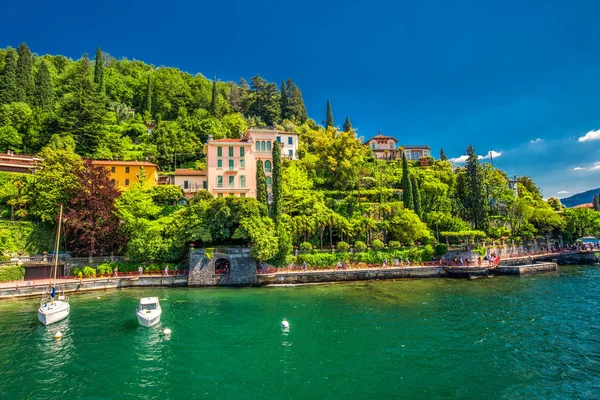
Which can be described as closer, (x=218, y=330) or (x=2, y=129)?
(x=218, y=330)

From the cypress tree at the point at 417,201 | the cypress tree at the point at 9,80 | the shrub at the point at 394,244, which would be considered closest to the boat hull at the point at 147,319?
the shrub at the point at 394,244

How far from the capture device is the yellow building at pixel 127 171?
48.7 m

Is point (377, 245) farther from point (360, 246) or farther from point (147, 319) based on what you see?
point (147, 319)

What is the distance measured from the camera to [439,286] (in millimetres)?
33125

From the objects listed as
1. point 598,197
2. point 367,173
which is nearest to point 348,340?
point 367,173

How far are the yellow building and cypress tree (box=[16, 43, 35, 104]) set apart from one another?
3085 centimetres

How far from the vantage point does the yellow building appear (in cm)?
4866

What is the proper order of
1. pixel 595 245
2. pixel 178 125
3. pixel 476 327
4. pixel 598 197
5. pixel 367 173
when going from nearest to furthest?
pixel 476 327
pixel 595 245
pixel 367 173
pixel 178 125
pixel 598 197

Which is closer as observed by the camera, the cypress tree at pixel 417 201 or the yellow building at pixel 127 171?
the cypress tree at pixel 417 201

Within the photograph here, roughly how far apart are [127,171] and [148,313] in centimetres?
3416

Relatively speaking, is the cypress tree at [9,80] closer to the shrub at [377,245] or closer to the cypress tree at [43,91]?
the cypress tree at [43,91]

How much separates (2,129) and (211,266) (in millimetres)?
49447

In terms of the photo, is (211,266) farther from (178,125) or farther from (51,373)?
(178,125)

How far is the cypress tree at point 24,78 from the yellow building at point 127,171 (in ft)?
101
